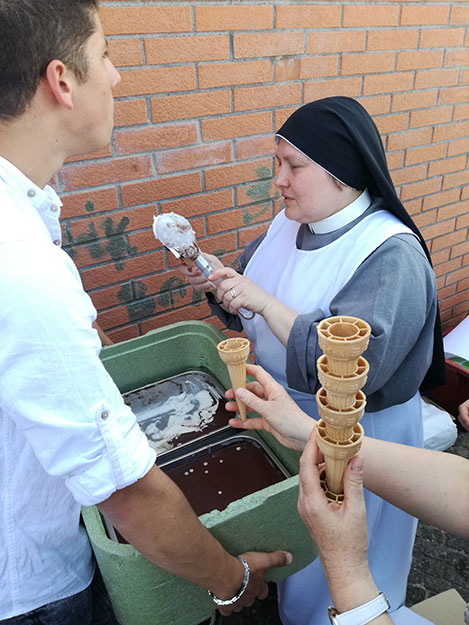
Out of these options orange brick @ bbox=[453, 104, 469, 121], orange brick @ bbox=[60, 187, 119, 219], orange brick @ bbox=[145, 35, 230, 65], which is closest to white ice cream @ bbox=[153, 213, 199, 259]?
orange brick @ bbox=[60, 187, 119, 219]

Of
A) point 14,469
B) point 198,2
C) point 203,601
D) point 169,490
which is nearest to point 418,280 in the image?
point 169,490

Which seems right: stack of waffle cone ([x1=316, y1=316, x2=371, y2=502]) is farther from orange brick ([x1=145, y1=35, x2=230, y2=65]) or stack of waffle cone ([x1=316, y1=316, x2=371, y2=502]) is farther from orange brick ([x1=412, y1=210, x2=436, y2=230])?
orange brick ([x1=412, y1=210, x2=436, y2=230])

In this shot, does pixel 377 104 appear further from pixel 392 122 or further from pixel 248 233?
pixel 248 233

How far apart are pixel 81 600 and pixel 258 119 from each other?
2332 mm

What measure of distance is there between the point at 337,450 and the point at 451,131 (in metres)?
3.41

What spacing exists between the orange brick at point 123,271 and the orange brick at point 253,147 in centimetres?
72

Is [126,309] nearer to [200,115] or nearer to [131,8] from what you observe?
[200,115]

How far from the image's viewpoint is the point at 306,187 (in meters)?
1.82

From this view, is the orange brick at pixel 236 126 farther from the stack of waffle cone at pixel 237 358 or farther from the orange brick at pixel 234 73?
the stack of waffle cone at pixel 237 358

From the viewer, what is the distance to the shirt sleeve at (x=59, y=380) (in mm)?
813

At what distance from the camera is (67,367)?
85cm

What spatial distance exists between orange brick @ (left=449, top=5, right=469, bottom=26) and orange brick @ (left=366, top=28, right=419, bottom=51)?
40 cm

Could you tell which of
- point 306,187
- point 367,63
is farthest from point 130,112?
point 367,63

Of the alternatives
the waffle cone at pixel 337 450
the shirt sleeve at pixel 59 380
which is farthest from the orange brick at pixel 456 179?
the shirt sleeve at pixel 59 380
